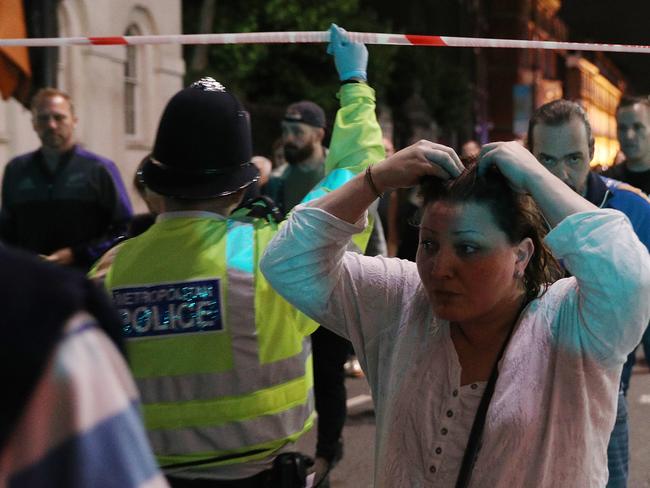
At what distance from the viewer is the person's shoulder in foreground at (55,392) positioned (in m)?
0.94

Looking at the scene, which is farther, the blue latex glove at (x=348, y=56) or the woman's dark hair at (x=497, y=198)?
the blue latex glove at (x=348, y=56)

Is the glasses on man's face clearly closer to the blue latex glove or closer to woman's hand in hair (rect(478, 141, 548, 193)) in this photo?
the blue latex glove

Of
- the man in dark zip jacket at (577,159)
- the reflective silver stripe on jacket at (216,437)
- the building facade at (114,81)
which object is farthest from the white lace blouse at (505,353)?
the building facade at (114,81)

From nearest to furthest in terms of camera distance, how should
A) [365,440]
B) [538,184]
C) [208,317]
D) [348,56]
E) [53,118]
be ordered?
[538,184] < [208,317] < [348,56] < [53,118] < [365,440]

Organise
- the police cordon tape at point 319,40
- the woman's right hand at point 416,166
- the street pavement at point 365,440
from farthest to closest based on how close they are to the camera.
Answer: the street pavement at point 365,440 < the police cordon tape at point 319,40 < the woman's right hand at point 416,166

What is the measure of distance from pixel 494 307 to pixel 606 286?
278 millimetres

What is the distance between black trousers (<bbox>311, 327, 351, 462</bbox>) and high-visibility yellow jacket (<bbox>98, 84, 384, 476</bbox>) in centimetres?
299

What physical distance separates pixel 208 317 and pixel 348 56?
0.86 meters

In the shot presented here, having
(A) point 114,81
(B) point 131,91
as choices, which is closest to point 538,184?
(A) point 114,81

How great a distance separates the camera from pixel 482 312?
2238 millimetres

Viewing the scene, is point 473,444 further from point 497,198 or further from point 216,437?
point 216,437

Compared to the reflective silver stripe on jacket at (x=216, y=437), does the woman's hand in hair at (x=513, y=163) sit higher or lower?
higher

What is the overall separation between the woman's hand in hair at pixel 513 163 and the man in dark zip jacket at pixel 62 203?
3.81m

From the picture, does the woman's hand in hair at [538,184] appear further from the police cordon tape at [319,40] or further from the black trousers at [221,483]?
the black trousers at [221,483]
